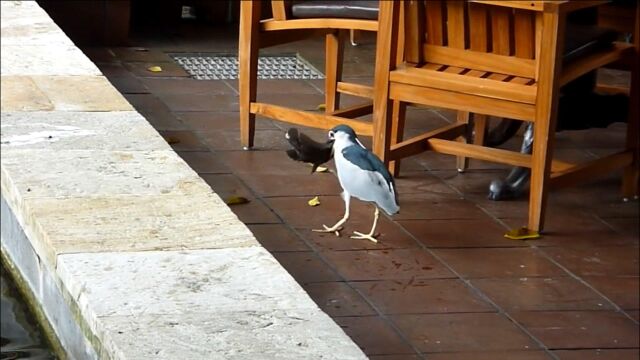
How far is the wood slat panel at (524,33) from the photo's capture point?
390 centimetres

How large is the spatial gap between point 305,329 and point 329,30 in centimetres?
256

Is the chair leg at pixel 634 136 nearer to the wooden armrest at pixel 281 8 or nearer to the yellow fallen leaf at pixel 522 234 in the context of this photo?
the yellow fallen leaf at pixel 522 234

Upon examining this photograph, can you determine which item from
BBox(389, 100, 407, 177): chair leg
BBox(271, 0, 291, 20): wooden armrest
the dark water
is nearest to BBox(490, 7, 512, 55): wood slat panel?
BBox(389, 100, 407, 177): chair leg

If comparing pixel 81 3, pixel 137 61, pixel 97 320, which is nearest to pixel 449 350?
pixel 97 320

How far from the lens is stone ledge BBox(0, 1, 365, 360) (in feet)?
7.85

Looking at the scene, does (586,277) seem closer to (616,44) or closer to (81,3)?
(616,44)

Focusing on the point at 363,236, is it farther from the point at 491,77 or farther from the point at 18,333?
the point at 18,333

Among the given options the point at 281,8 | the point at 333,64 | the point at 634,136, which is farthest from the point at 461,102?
the point at 333,64

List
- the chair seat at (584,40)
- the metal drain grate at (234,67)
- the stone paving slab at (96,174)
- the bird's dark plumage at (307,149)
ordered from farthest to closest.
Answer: the metal drain grate at (234,67) → the chair seat at (584,40) → the bird's dark plumage at (307,149) → the stone paving slab at (96,174)

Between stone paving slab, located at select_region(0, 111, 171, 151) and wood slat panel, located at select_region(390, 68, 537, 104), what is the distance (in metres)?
0.80

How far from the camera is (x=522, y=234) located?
3926mm

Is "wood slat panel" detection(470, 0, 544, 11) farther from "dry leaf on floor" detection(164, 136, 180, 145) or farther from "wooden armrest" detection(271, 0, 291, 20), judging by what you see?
"dry leaf on floor" detection(164, 136, 180, 145)

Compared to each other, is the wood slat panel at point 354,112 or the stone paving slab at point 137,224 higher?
the stone paving slab at point 137,224

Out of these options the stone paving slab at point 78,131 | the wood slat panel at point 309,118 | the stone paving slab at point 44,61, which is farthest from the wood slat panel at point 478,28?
the stone paving slab at point 44,61
